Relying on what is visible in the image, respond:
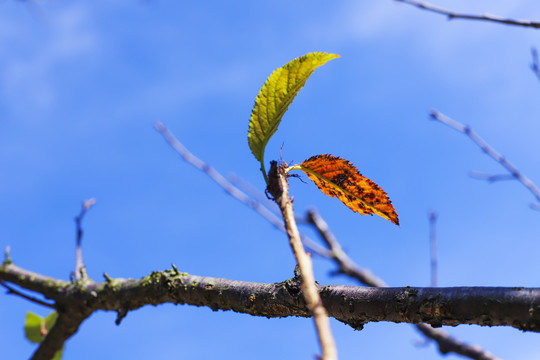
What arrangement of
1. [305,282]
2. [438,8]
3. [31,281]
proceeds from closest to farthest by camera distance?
1. [305,282]
2. [438,8]
3. [31,281]

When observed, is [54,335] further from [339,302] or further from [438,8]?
[438,8]

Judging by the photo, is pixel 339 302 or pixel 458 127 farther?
pixel 458 127

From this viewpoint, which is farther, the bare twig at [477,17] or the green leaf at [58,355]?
the green leaf at [58,355]

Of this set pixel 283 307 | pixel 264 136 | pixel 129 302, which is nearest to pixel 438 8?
pixel 264 136

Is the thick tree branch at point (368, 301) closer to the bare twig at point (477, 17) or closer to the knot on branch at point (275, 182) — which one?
the knot on branch at point (275, 182)

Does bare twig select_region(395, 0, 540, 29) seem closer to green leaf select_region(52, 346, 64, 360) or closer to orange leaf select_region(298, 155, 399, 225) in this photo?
orange leaf select_region(298, 155, 399, 225)

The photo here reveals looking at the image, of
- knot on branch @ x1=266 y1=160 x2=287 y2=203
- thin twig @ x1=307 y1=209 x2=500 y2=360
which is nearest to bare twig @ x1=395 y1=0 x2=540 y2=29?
knot on branch @ x1=266 y1=160 x2=287 y2=203

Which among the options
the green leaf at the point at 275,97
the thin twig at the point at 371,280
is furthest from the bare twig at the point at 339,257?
the green leaf at the point at 275,97
